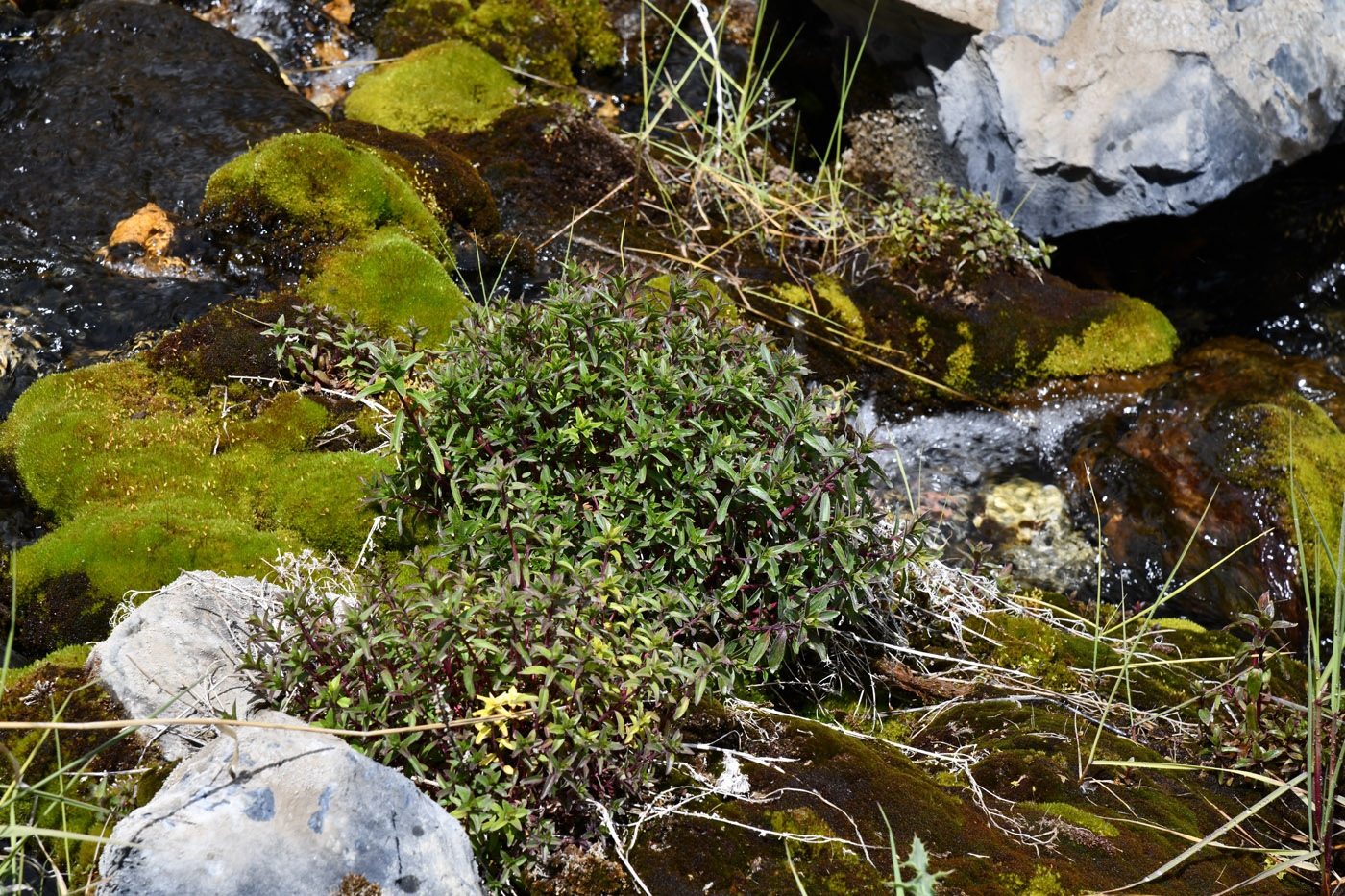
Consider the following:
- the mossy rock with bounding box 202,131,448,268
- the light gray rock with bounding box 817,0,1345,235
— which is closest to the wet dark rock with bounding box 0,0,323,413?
the mossy rock with bounding box 202,131,448,268

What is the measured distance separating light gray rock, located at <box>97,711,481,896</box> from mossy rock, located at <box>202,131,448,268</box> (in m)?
3.73

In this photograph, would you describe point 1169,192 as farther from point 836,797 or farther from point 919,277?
point 836,797

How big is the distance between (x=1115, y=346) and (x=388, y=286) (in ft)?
16.5

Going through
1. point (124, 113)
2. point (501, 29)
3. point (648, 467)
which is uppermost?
point (501, 29)

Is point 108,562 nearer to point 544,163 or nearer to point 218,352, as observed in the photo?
point 218,352

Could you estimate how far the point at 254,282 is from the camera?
5.09 m

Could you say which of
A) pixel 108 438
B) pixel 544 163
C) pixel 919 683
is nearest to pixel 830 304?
pixel 544 163

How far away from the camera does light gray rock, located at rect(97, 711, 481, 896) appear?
5.93 feet

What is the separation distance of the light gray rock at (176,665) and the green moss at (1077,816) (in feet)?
7.94

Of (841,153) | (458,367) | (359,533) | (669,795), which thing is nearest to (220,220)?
(359,533)

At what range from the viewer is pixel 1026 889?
2375 millimetres

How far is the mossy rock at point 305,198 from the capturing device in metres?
5.11

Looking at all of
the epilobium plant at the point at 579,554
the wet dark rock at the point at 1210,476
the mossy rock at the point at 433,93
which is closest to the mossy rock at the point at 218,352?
the epilobium plant at the point at 579,554

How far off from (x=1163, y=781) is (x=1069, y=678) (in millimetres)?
705
